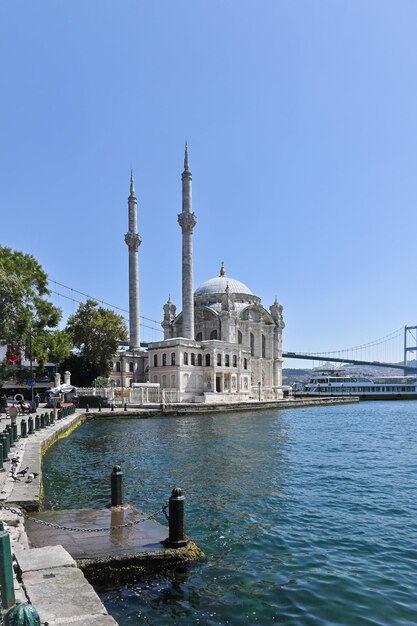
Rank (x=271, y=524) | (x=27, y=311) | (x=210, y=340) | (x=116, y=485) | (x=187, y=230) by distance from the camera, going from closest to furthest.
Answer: (x=116, y=485), (x=271, y=524), (x=27, y=311), (x=187, y=230), (x=210, y=340)

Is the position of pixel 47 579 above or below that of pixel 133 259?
below

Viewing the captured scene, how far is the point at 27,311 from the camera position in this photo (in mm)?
30688

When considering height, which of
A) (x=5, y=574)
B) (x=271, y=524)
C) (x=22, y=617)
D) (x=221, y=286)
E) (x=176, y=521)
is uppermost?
(x=221, y=286)

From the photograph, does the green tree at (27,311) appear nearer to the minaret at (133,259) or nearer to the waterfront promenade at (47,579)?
the waterfront promenade at (47,579)

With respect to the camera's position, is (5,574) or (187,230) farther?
(187,230)

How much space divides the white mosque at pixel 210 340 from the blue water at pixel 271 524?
123 feet

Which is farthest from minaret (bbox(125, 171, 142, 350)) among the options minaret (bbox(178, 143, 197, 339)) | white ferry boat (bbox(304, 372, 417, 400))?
white ferry boat (bbox(304, 372, 417, 400))

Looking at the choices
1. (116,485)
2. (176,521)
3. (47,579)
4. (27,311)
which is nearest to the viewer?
(47,579)

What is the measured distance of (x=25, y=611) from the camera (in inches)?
137

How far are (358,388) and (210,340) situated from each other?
143 feet

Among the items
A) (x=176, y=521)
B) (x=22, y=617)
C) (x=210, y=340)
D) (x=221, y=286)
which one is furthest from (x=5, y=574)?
(x=221, y=286)

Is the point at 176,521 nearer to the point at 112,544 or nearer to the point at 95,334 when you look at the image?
the point at 112,544

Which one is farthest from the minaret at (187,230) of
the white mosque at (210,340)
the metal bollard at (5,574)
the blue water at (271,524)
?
the metal bollard at (5,574)

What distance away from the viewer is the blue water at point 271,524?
→ 23.3 ft
